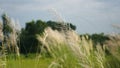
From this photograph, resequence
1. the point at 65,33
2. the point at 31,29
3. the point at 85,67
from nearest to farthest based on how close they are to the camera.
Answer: the point at 85,67, the point at 65,33, the point at 31,29

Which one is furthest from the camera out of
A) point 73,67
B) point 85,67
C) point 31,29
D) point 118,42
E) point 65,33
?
point 31,29

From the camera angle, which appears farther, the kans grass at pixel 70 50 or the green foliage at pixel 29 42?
the green foliage at pixel 29 42

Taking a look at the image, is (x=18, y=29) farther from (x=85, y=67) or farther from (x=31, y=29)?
(x=31, y=29)

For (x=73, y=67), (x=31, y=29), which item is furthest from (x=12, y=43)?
(x=31, y=29)

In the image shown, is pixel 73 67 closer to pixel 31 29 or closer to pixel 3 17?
pixel 3 17

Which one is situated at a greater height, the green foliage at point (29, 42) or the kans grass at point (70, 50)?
the kans grass at point (70, 50)

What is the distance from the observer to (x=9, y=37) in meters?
4.71

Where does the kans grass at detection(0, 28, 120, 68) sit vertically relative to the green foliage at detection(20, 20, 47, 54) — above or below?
above

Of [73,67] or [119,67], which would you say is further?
[73,67]

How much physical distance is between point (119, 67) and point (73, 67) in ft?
1.73

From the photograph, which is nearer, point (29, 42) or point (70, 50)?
point (70, 50)

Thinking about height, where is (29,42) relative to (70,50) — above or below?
below

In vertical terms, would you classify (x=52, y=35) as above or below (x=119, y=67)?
above

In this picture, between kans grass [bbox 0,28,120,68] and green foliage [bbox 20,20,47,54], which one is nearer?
kans grass [bbox 0,28,120,68]
